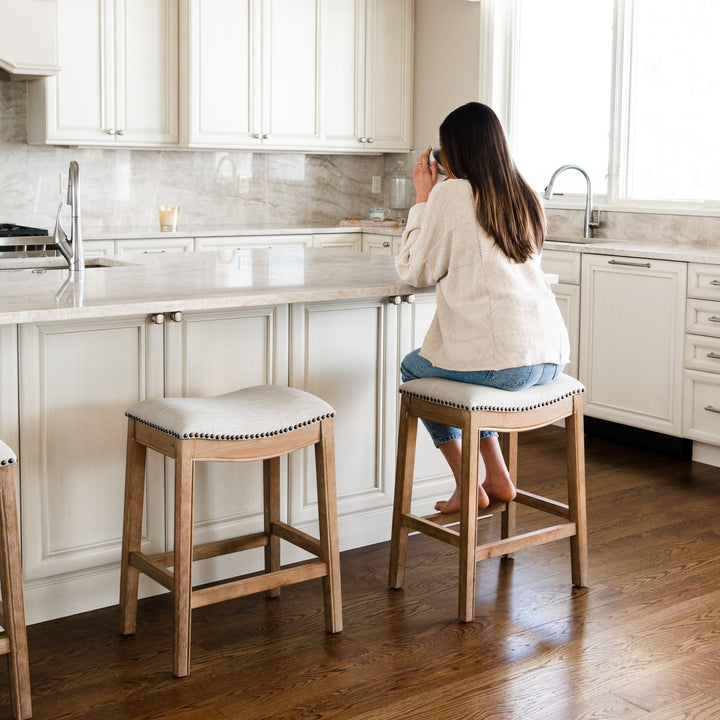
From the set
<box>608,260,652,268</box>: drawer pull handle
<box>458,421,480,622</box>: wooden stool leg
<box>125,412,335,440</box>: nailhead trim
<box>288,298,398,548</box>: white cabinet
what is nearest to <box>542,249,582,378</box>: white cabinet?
<box>608,260,652,268</box>: drawer pull handle

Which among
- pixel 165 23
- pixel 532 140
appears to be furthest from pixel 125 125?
pixel 532 140

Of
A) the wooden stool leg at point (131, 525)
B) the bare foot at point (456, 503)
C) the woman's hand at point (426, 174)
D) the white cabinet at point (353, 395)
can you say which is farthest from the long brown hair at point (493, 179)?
the wooden stool leg at point (131, 525)

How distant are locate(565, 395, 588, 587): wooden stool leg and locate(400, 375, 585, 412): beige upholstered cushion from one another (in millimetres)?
93

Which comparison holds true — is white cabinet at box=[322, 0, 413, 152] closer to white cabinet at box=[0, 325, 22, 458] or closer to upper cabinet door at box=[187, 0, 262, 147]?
upper cabinet door at box=[187, 0, 262, 147]

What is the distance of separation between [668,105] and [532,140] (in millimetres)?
1031

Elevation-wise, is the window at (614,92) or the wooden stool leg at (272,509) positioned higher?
the window at (614,92)

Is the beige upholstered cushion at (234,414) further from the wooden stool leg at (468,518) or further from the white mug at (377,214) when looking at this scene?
the white mug at (377,214)

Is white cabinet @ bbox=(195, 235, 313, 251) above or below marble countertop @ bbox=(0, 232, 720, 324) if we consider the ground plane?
above

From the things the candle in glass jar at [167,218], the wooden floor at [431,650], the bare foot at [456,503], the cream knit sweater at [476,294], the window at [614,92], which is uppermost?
the window at [614,92]

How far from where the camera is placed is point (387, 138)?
246 inches

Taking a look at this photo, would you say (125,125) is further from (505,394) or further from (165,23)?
(505,394)

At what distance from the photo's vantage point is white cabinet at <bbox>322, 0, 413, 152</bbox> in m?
5.93

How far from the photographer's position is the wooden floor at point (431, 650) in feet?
7.37

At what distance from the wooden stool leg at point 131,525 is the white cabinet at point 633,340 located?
2633 millimetres
